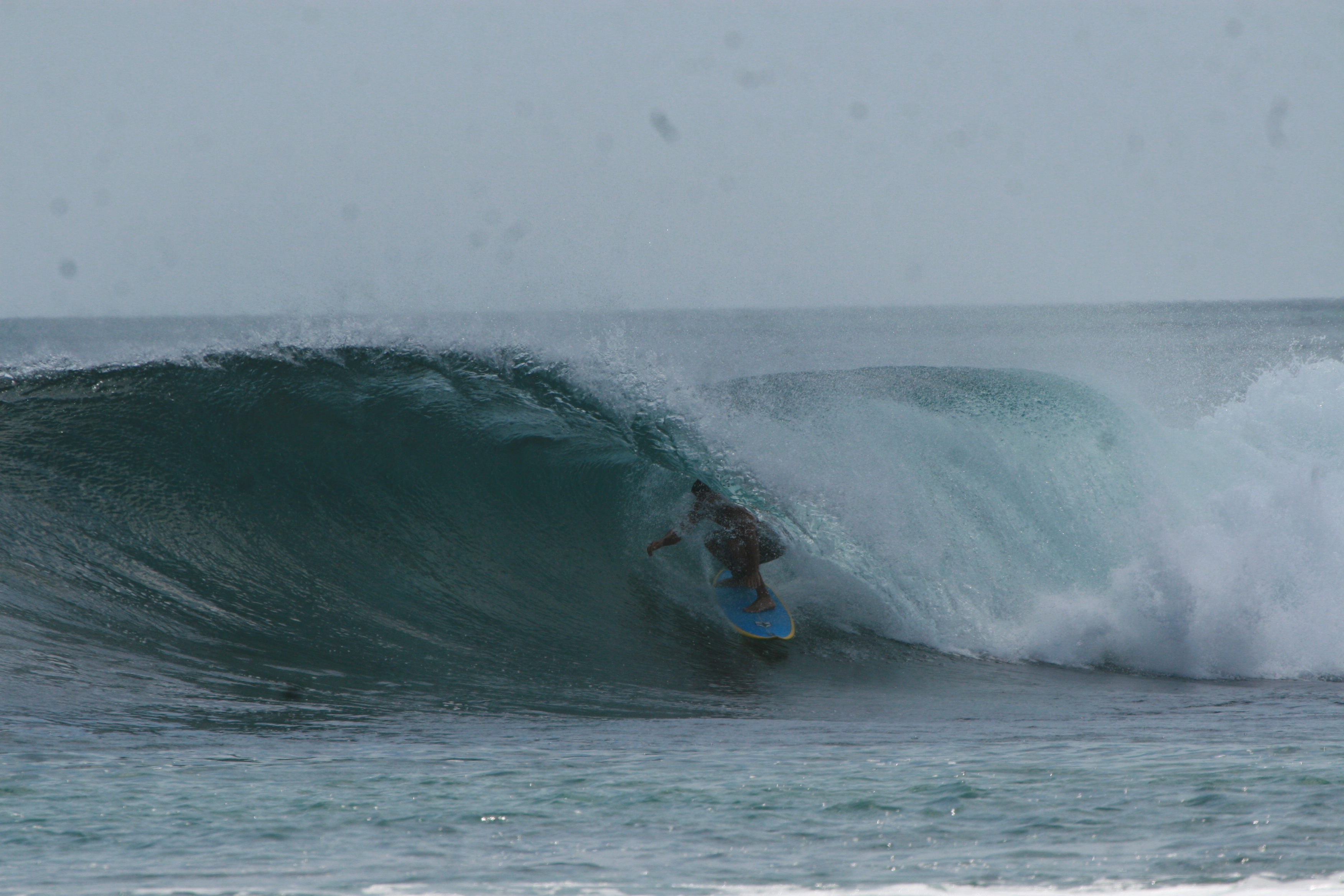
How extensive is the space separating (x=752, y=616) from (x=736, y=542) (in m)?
0.70

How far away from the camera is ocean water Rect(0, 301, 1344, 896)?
327 centimetres

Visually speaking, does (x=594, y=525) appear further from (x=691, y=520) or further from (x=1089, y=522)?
(x=1089, y=522)

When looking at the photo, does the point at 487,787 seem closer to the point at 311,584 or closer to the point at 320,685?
the point at 320,685

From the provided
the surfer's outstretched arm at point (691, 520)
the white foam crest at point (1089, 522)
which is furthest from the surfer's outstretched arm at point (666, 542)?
the white foam crest at point (1089, 522)

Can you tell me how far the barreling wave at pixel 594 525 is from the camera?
250 inches

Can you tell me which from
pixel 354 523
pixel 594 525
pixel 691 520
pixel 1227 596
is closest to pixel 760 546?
pixel 691 520

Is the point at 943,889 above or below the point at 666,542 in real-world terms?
below

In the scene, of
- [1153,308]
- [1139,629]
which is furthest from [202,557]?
[1153,308]

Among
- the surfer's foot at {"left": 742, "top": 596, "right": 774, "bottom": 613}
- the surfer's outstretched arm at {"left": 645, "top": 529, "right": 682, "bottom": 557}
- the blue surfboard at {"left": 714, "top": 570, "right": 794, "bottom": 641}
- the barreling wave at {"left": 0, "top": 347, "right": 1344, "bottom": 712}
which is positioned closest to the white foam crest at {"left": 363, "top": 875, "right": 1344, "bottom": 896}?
the barreling wave at {"left": 0, "top": 347, "right": 1344, "bottom": 712}

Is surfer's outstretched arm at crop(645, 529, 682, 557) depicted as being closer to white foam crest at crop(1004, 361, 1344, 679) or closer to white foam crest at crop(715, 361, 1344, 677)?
white foam crest at crop(715, 361, 1344, 677)

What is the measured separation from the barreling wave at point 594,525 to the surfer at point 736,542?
0.79 feet

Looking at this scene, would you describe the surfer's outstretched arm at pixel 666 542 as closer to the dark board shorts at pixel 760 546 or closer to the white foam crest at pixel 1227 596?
the dark board shorts at pixel 760 546

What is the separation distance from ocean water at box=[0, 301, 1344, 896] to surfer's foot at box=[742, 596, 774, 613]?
0.87 ft

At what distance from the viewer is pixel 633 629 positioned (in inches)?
282
